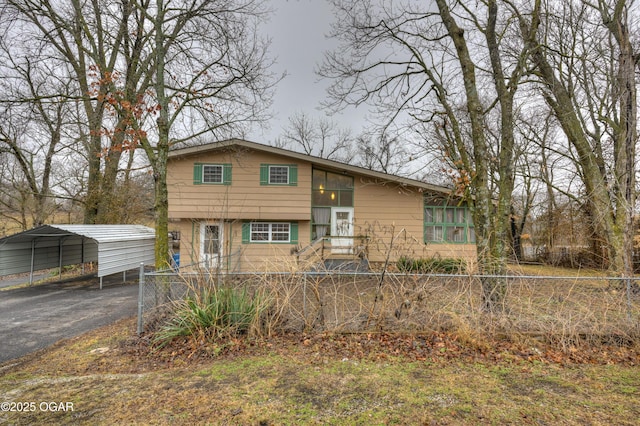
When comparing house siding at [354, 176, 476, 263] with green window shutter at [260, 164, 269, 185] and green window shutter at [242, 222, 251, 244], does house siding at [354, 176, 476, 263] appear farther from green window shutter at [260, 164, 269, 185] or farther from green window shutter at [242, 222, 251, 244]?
green window shutter at [242, 222, 251, 244]

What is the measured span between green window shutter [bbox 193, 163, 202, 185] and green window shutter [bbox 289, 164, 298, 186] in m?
3.47

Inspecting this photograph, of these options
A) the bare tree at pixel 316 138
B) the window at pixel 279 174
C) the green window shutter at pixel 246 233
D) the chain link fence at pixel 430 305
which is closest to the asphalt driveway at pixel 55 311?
the chain link fence at pixel 430 305

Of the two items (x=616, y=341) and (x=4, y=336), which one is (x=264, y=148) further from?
(x=616, y=341)

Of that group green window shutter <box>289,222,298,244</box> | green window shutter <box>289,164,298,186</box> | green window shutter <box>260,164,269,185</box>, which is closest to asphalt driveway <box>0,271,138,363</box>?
green window shutter <box>289,222,298,244</box>

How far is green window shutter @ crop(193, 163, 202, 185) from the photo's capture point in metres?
11.5

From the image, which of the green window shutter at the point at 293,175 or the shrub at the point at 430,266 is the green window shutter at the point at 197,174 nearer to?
the green window shutter at the point at 293,175

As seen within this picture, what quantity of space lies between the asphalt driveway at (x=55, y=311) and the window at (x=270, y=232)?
4166 mm

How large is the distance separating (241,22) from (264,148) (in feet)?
14.2

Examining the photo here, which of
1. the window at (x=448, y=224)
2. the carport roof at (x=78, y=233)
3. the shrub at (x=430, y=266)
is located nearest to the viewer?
the shrub at (x=430, y=266)

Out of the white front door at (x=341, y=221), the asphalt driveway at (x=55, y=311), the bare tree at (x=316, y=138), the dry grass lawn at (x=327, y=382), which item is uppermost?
the bare tree at (x=316, y=138)

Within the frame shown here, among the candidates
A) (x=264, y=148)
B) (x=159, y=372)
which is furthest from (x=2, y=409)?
(x=264, y=148)

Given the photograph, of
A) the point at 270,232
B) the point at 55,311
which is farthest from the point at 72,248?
the point at 270,232

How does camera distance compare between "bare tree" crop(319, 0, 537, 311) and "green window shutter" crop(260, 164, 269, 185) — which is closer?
"bare tree" crop(319, 0, 537, 311)

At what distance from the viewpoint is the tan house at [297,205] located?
1134cm
